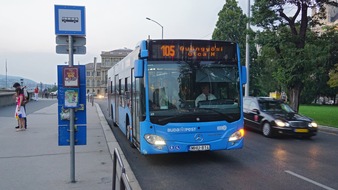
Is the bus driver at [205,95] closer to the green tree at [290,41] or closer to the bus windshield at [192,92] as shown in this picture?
the bus windshield at [192,92]

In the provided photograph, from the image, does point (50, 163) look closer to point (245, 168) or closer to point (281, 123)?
point (245, 168)

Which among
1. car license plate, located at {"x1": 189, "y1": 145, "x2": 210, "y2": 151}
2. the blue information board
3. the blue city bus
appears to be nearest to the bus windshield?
the blue city bus

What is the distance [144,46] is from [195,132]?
2328 millimetres

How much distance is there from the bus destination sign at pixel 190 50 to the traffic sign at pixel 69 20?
217 cm

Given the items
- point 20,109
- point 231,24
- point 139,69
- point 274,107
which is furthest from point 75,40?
point 231,24

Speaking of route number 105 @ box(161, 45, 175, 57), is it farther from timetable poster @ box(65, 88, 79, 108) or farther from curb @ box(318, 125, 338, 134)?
curb @ box(318, 125, 338, 134)

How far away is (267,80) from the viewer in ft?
179

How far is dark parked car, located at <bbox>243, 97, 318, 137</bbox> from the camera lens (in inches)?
478

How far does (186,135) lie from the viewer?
24.6 feet

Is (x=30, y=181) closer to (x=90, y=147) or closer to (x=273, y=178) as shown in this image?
(x=90, y=147)

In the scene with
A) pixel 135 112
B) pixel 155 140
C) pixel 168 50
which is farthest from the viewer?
pixel 135 112

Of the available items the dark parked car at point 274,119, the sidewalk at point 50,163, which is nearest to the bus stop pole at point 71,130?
the sidewalk at point 50,163

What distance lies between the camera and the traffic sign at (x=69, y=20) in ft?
18.7

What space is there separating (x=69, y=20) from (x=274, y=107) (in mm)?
10419
